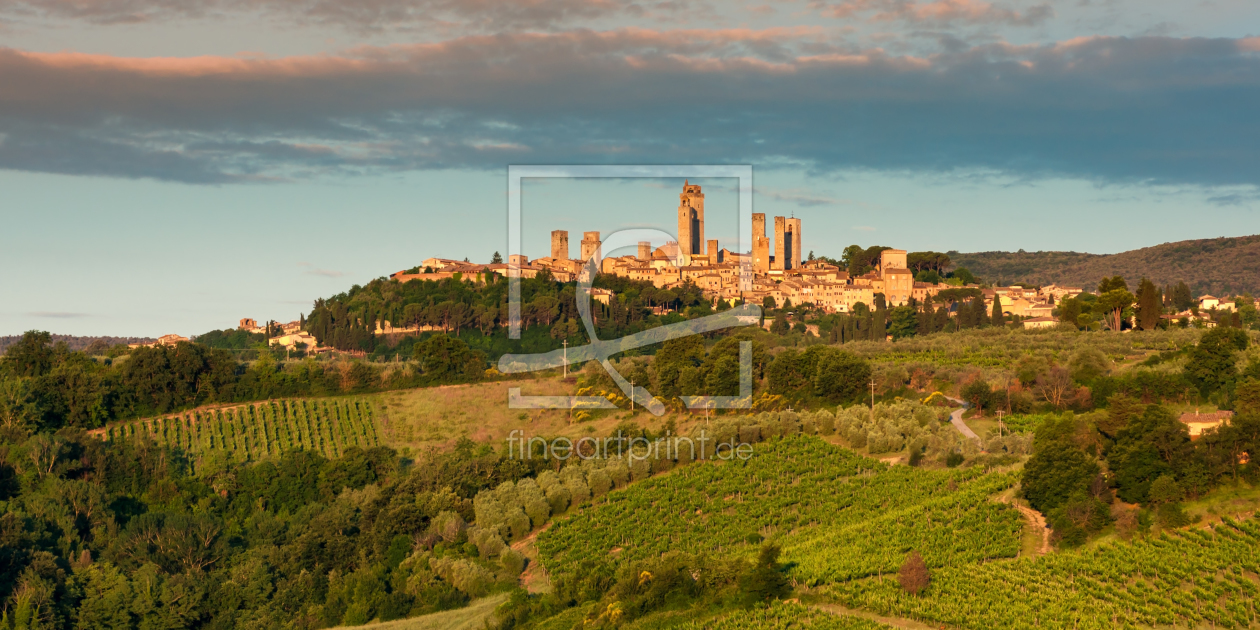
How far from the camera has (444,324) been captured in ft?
248

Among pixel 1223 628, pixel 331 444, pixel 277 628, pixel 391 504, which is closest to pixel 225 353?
pixel 331 444

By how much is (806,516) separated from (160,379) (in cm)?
2850

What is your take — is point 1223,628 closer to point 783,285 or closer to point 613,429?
point 613,429

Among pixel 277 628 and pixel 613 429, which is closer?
pixel 277 628

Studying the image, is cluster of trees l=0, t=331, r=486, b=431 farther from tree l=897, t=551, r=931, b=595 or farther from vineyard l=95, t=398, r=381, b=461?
tree l=897, t=551, r=931, b=595

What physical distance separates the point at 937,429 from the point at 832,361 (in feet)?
27.0

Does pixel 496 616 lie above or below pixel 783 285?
below

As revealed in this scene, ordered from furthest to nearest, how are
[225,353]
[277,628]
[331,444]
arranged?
[225,353] → [331,444] → [277,628]

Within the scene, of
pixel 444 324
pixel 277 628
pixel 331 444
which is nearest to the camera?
pixel 277 628

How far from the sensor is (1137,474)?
2606 cm

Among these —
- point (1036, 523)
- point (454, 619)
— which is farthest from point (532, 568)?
point (1036, 523)

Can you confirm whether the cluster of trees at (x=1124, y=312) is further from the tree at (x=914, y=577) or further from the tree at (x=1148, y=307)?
the tree at (x=914, y=577)

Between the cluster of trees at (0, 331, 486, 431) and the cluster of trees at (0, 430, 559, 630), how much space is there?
291 cm

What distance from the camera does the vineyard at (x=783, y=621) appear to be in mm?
21891
